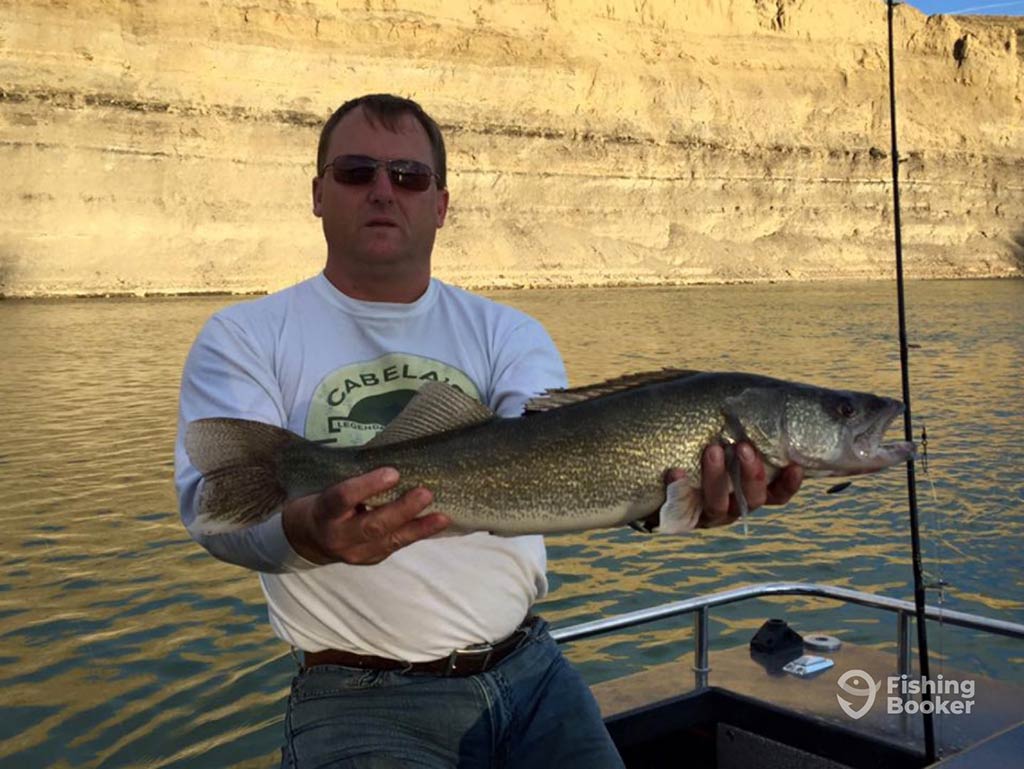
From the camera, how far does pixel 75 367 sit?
1052 inches

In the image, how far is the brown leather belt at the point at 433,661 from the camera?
3.04m

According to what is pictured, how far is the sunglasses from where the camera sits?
3246 millimetres

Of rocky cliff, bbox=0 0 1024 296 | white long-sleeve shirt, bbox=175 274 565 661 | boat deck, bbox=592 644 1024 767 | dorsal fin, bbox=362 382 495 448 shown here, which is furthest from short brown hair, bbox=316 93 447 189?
rocky cliff, bbox=0 0 1024 296

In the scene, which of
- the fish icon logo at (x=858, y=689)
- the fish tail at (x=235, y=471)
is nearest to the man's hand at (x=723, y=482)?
the fish tail at (x=235, y=471)

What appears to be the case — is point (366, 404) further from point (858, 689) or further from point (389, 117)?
point (858, 689)

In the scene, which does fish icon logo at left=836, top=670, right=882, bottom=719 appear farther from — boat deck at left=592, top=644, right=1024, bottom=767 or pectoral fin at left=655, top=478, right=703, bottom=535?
pectoral fin at left=655, top=478, right=703, bottom=535

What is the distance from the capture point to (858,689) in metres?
4.69

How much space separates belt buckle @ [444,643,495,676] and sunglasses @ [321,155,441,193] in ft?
4.40

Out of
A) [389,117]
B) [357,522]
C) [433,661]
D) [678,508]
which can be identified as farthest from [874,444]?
[389,117]

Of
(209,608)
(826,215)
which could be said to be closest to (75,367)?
(209,608)

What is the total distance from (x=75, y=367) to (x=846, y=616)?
2226 centimetres

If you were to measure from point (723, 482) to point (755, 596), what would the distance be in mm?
2019

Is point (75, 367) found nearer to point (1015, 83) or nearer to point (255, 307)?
point (255, 307)

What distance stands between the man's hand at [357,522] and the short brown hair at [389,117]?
107 centimetres
